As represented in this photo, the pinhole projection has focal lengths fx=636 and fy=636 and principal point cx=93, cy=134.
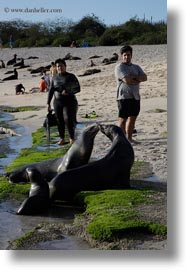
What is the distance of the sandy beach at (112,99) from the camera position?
907 cm

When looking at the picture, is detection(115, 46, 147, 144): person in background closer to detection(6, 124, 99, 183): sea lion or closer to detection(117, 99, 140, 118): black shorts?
detection(117, 99, 140, 118): black shorts

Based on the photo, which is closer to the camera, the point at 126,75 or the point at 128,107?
the point at 126,75

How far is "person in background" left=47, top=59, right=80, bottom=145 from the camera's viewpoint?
9.43 m

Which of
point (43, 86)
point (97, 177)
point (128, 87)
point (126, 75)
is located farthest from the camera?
point (43, 86)

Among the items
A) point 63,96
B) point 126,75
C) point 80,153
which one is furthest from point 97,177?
point 63,96

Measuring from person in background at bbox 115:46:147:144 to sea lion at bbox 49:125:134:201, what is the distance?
5.19ft

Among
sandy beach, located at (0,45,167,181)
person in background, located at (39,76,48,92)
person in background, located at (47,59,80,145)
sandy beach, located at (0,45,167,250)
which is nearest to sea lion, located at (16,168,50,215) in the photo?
sandy beach, located at (0,45,167,250)

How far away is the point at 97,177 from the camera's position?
7.04 m

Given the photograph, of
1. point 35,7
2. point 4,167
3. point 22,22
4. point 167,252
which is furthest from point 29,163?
point 167,252

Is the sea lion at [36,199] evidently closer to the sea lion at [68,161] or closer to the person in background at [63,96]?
the sea lion at [68,161]

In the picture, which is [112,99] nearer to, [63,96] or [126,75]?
[63,96]

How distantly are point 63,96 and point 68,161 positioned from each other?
2.16 meters

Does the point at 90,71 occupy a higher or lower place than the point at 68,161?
higher

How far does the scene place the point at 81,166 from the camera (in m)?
7.19
